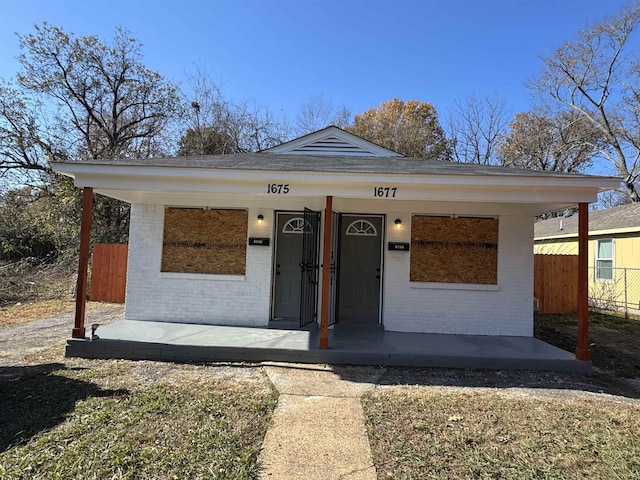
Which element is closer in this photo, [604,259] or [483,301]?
[483,301]

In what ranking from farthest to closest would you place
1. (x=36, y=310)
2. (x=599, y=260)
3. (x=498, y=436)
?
(x=599, y=260), (x=36, y=310), (x=498, y=436)

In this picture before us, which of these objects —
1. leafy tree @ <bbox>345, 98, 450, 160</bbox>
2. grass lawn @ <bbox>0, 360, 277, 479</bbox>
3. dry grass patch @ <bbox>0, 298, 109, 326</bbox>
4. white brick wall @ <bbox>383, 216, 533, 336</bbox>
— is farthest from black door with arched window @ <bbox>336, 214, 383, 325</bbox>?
leafy tree @ <bbox>345, 98, 450, 160</bbox>

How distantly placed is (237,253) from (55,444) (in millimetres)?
4504

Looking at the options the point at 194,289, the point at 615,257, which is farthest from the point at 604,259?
the point at 194,289

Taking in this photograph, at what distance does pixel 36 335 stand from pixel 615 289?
1624 centimetres

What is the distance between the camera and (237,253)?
730 cm

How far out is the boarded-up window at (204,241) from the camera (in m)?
7.29

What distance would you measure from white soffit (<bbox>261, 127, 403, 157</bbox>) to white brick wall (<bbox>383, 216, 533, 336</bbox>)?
11.1 feet

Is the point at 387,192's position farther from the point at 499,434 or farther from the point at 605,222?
the point at 605,222

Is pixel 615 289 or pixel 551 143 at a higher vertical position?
pixel 551 143

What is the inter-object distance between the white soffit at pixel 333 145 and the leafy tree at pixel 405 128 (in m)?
13.4

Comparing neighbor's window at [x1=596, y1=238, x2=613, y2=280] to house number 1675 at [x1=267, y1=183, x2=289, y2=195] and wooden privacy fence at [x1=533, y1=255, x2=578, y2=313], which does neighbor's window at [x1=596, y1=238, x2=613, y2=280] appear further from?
house number 1675 at [x1=267, y1=183, x2=289, y2=195]

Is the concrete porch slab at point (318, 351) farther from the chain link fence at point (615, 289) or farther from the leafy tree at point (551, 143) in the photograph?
the leafy tree at point (551, 143)

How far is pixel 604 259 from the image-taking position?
13.4m
